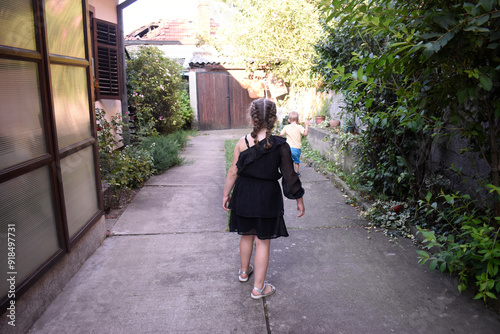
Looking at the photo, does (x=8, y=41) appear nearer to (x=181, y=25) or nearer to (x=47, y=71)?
(x=47, y=71)

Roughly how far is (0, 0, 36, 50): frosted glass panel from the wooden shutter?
145 inches

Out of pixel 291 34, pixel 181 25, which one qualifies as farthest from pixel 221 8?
pixel 181 25

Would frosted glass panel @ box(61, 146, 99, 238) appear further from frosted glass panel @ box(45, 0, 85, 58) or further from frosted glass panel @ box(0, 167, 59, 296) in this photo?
frosted glass panel @ box(45, 0, 85, 58)

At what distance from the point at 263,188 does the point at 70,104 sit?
1.96 m

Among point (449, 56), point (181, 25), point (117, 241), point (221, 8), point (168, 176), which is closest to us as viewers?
point (449, 56)

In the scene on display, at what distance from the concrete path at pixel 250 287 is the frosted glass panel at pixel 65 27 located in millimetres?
1940

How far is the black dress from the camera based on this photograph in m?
2.82

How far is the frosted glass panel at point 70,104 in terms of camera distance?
10.3ft

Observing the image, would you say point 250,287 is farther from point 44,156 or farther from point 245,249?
point 44,156

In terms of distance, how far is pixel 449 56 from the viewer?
2340mm

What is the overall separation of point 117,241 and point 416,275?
9.64 ft

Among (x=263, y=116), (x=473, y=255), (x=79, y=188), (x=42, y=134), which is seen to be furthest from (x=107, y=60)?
(x=473, y=255)

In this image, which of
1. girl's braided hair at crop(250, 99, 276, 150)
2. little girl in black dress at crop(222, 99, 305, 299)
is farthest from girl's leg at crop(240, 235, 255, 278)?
girl's braided hair at crop(250, 99, 276, 150)

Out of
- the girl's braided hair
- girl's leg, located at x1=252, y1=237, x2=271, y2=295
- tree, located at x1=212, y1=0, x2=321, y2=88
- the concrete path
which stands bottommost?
the concrete path
